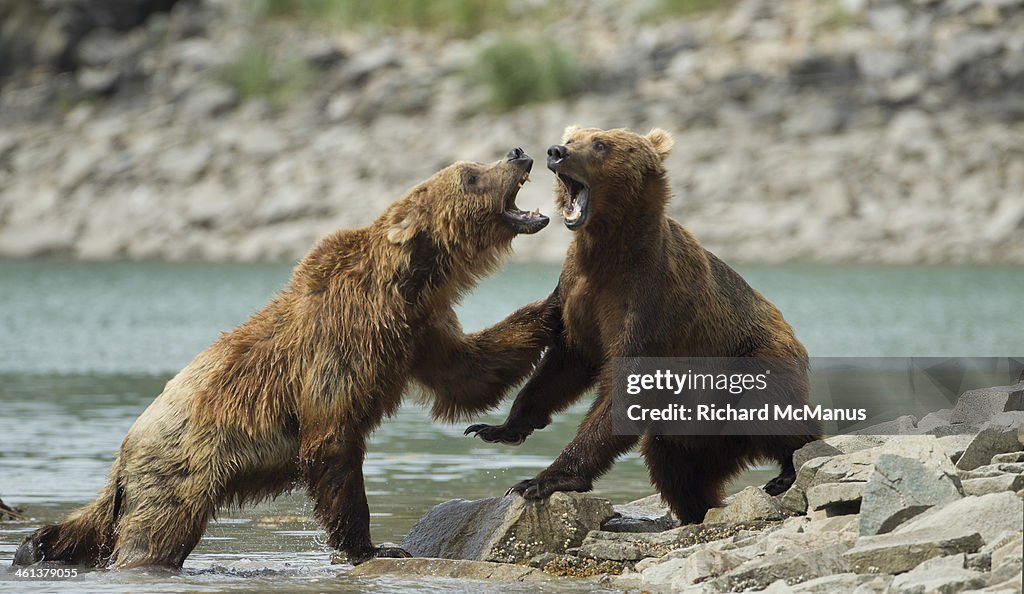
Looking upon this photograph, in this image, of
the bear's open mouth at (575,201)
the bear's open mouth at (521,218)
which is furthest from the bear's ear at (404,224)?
the bear's open mouth at (575,201)

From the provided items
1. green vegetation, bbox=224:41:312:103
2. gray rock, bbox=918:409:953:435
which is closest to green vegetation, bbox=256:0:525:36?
green vegetation, bbox=224:41:312:103

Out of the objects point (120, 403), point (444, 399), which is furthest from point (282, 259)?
point (444, 399)

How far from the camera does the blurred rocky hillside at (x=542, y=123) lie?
1617 inches

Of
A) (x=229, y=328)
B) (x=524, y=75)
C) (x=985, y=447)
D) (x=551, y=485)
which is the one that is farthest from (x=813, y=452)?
(x=524, y=75)

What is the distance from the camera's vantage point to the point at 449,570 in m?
7.91

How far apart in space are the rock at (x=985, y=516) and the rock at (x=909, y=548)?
31mm

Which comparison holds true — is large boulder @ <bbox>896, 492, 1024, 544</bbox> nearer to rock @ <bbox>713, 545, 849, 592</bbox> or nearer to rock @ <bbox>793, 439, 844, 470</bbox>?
rock @ <bbox>713, 545, 849, 592</bbox>

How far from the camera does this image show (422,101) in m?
48.8

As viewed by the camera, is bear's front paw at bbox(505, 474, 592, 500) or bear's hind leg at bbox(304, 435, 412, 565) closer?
bear's hind leg at bbox(304, 435, 412, 565)

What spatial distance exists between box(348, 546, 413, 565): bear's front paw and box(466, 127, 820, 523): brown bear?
696 mm

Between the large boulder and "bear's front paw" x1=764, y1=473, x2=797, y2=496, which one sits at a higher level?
"bear's front paw" x1=764, y1=473, x2=797, y2=496

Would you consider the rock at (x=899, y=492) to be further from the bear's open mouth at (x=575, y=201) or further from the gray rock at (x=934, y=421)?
the bear's open mouth at (x=575, y=201)

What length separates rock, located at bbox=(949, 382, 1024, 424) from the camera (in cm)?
847

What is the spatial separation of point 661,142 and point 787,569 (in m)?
A: 2.69
